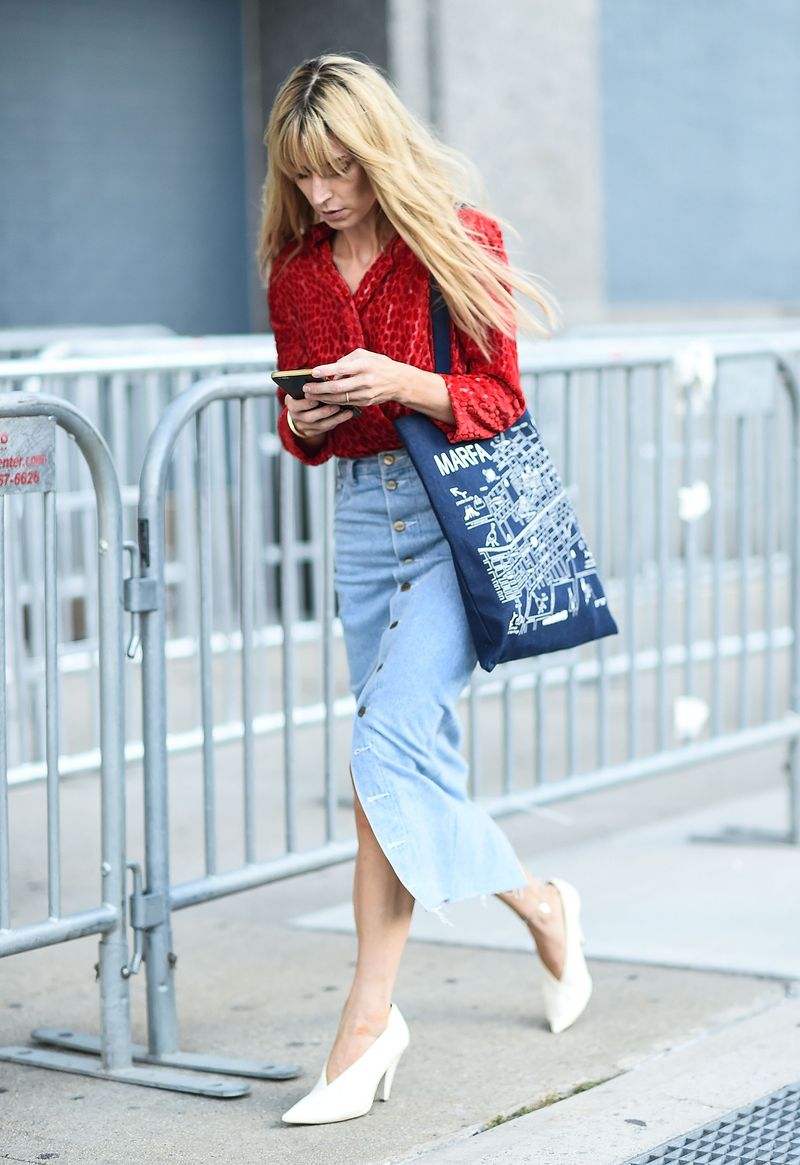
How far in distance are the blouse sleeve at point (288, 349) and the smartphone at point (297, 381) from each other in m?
0.20

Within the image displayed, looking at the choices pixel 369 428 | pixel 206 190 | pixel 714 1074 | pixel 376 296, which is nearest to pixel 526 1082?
pixel 714 1074

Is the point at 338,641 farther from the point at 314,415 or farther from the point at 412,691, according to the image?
the point at 314,415

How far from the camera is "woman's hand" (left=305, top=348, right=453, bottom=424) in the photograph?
3.56 metres

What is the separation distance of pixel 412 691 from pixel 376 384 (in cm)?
59

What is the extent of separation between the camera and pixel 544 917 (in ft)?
13.7

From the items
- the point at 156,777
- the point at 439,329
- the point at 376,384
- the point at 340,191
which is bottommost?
the point at 156,777

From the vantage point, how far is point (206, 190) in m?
10.6

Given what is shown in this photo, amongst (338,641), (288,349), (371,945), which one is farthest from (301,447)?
(338,641)

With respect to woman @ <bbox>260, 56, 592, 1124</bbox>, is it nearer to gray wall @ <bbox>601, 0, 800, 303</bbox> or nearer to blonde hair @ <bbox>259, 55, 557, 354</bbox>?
blonde hair @ <bbox>259, 55, 557, 354</bbox>

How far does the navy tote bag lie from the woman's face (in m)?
0.21

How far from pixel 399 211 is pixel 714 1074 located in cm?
178

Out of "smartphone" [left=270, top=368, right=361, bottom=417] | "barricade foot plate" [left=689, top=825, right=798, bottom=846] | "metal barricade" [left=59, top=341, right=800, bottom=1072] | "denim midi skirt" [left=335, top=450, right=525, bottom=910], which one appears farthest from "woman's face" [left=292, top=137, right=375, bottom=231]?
"barricade foot plate" [left=689, top=825, right=798, bottom=846]

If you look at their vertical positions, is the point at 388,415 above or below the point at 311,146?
below

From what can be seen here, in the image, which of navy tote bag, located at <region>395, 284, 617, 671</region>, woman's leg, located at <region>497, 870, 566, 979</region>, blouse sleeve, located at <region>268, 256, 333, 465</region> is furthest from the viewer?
woman's leg, located at <region>497, 870, 566, 979</region>
